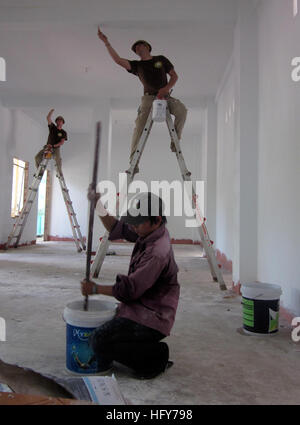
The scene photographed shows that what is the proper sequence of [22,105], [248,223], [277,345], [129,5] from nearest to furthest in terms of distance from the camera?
[277,345] → [248,223] → [129,5] → [22,105]

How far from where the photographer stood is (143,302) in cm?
171

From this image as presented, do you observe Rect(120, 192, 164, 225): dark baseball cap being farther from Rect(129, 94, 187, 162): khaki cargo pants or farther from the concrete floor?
Rect(129, 94, 187, 162): khaki cargo pants

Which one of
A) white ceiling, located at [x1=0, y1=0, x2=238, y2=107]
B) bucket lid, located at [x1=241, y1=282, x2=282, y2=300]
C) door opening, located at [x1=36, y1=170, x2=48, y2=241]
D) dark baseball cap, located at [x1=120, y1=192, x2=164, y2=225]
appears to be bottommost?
bucket lid, located at [x1=241, y1=282, x2=282, y2=300]

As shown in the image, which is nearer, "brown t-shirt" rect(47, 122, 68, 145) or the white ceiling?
the white ceiling

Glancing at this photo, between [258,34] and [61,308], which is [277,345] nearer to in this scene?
[61,308]

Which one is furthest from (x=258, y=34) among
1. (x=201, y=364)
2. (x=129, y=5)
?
(x=201, y=364)

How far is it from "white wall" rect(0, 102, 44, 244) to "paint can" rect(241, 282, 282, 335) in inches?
243

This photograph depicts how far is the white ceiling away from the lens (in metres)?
3.94

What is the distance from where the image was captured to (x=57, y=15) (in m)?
4.00

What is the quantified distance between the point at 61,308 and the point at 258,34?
3.18 meters

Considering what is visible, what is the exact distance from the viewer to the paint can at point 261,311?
7.55 ft

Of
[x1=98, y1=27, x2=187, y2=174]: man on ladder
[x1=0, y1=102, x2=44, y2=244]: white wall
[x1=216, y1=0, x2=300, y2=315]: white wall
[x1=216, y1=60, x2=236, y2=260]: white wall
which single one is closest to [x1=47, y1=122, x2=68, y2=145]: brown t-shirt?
[x1=0, y1=102, x2=44, y2=244]: white wall

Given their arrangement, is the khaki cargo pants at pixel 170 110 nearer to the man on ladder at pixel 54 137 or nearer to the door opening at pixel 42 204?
the man on ladder at pixel 54 137

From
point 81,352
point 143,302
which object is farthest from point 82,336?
point 143,302
